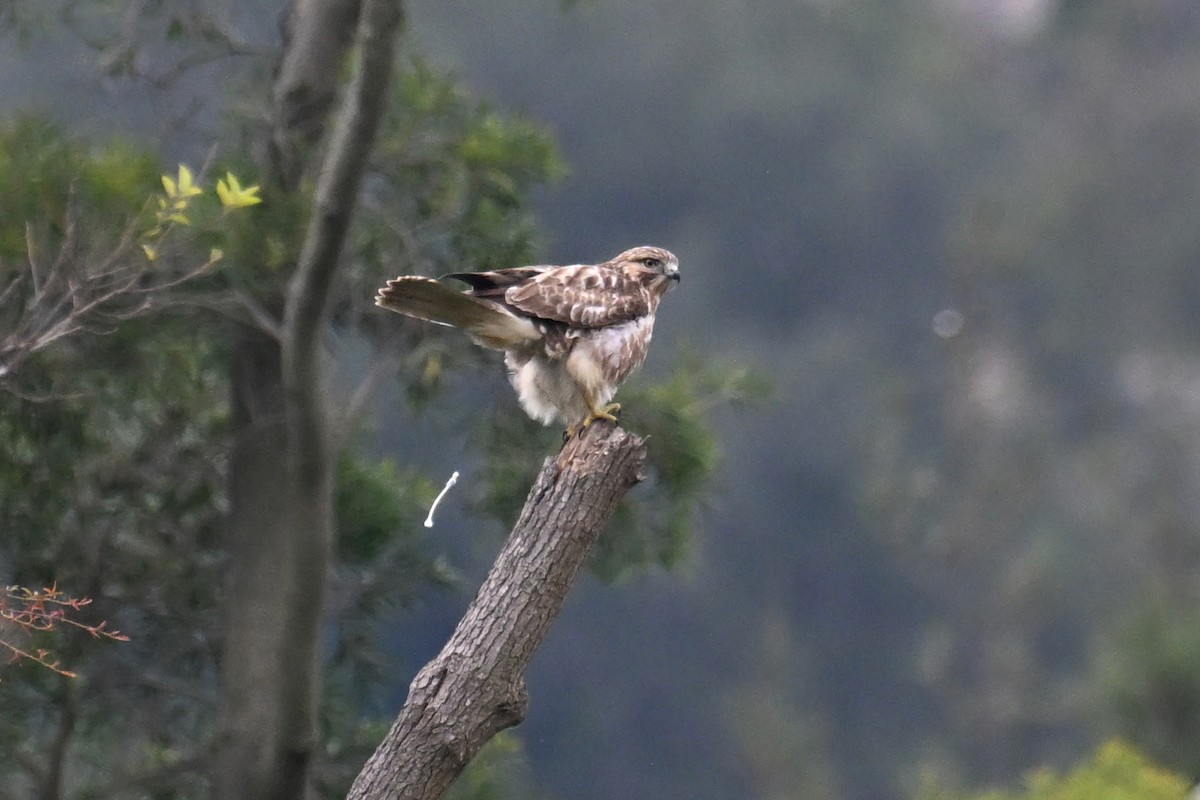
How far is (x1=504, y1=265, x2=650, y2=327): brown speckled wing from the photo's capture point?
17.6ft

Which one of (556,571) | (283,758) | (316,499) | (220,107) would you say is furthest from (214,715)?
(556,571)

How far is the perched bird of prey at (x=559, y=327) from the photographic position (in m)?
5.29

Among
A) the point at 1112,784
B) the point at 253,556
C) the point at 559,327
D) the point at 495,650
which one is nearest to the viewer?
the point at 495,650

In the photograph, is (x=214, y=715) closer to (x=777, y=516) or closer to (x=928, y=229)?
(x=777, y=516)

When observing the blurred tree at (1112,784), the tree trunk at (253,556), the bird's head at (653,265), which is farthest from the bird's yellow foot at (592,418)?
the blurred tree at (1112,784)

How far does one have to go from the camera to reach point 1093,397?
29547mm

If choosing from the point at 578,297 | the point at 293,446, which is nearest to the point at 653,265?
the point at 578,297

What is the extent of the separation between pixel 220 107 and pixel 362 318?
972mm

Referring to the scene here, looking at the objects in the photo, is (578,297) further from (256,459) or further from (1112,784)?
(1112,784)

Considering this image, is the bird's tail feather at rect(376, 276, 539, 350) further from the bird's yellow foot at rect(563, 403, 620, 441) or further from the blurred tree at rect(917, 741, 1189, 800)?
the blurred tree at rect(917, 741, 1189, 800)

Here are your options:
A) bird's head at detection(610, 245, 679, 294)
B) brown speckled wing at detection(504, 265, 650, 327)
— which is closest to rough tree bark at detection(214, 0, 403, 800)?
brown speckled wing at detection(504, 265, 650, 327)

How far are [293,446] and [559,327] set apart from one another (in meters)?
1.18

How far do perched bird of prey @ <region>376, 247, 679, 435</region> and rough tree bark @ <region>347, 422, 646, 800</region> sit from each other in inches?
29.9

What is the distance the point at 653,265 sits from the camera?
603 centimetres
